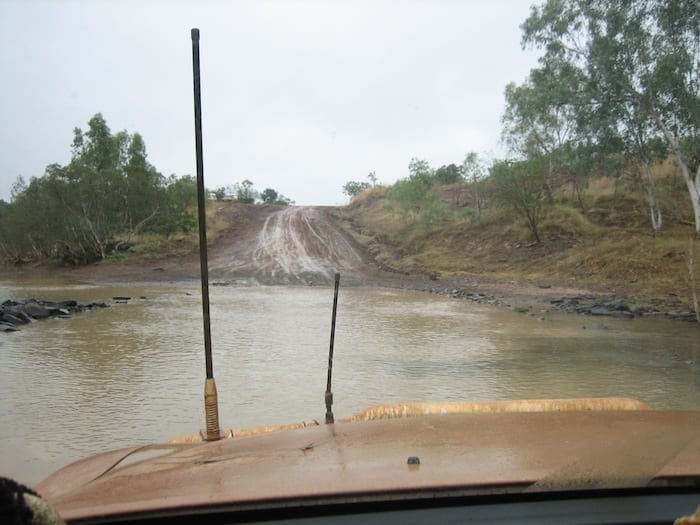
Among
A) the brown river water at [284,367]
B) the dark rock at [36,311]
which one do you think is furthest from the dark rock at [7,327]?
the dark rock at [36,311]

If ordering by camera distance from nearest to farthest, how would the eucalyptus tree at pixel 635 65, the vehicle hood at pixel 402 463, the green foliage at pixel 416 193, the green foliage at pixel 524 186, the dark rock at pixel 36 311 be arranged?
the vehicle hood at pixel 402 463 → the dark rock at pixel 36 311 → the eucalyptus tree at pixel 635 65 → the green foliage at pixel 524 186 → the green foliage at pixel 416 193

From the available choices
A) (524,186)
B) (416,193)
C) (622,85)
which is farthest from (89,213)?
(622,85)

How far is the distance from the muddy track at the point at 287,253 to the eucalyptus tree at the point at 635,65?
491 inches

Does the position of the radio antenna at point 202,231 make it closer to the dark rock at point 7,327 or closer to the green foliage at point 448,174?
the dark rock at point 7,327

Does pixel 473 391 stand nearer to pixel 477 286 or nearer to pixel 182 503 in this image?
Result: pixel 182 503

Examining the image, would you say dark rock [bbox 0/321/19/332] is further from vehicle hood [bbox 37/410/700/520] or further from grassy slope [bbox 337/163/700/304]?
grassy slope [bbox 337/163/700/304]

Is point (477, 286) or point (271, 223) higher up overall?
point (271, 223)

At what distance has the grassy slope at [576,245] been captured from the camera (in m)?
19.9

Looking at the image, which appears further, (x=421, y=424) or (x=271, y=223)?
(x=271, y=223)

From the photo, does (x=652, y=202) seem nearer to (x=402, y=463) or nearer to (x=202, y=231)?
(x=202, y=231)

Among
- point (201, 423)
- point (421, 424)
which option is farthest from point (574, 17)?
point (421, 424)

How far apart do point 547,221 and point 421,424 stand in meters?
28.9

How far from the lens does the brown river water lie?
6.47m

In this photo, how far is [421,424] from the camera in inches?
107
